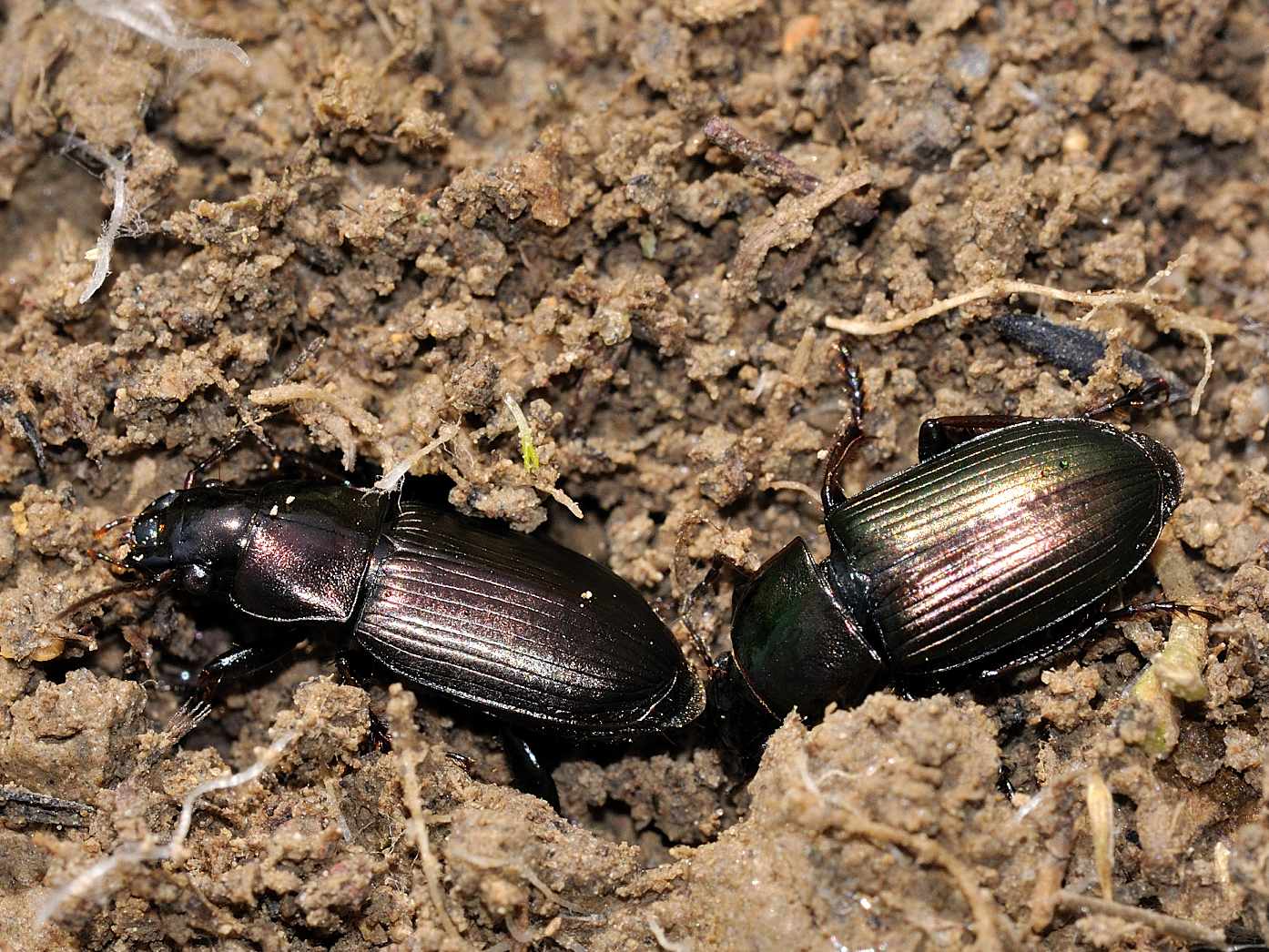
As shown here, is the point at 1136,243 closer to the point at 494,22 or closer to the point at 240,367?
the point at 494,22

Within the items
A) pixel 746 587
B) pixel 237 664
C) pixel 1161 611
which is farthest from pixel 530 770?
pixel 1161 611

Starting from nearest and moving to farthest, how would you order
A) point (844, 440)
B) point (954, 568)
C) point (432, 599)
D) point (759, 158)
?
point (954, 568) → point (432, 599) → point (844, 440) → point (759, 158)

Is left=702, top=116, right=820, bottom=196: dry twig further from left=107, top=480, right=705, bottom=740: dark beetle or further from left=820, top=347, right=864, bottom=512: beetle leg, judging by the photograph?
left=107, top=480, right=705, bottom=740: dark beetle

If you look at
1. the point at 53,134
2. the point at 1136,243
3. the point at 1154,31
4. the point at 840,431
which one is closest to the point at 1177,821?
the point at 840,431

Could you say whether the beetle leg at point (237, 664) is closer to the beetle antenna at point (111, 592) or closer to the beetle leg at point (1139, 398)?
the beetle antenna at point (111, 592)

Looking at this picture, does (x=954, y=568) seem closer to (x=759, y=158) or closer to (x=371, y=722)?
(x=759, y=158)

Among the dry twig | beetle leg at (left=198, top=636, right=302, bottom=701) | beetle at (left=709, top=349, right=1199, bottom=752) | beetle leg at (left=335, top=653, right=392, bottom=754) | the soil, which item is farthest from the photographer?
the dry twig

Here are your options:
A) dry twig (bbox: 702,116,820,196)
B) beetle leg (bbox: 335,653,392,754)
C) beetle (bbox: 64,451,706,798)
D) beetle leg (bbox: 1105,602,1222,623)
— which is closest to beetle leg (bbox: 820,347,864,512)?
dry twig (bbox: 702,116,820,196)
